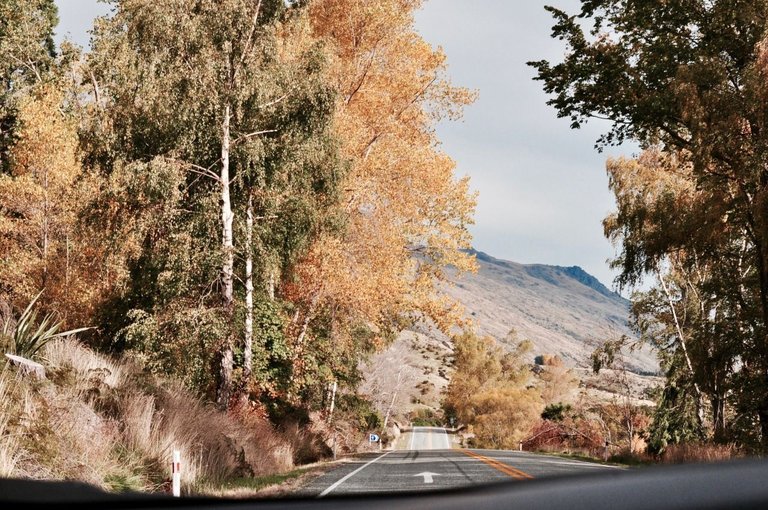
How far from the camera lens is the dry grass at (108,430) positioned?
635 centimetres

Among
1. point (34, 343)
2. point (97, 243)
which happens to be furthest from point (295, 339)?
point (34, 343)

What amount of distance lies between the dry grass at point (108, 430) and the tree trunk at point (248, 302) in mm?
2406

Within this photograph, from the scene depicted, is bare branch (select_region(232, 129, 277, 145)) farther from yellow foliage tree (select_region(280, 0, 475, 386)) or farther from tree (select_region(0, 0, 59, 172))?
tree (select_region(0, 0, 59, 172))

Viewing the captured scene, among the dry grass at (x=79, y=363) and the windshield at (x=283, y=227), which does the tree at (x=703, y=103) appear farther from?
the dry grass at (x=79, y=363)

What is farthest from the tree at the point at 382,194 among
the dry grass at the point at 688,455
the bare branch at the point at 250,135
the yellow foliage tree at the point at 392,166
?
the dry grass at the point at 688,455

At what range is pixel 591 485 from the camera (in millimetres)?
700

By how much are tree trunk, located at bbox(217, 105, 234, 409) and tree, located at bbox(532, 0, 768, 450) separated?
770 centimetres

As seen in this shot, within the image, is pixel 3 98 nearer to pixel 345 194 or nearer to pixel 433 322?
pixel 345 194

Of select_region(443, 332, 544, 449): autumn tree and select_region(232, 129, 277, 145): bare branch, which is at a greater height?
select_region(232, 129, 277, 145): bare branch

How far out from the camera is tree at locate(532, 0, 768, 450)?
42.1 ft

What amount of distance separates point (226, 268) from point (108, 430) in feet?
20.5

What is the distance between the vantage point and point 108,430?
27.6 ft

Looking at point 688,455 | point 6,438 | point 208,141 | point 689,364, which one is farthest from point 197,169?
point 689,364

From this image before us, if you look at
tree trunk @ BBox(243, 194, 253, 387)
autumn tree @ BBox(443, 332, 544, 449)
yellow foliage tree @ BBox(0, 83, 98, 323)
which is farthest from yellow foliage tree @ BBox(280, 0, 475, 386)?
autumn tree @ BBox(443, 332, 544, 449)
